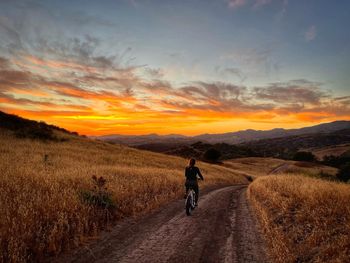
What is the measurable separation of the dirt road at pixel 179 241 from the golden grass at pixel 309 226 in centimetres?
61

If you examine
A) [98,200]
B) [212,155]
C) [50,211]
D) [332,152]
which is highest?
[50,211]

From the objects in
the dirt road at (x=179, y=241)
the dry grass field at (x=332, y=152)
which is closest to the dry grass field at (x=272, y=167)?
the dry grass field at (x=332, y=152)

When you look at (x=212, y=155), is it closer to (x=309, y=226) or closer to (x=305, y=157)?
(x=305, y=157)

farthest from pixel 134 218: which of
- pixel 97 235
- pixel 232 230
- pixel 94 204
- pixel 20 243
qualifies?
pixel 20 243

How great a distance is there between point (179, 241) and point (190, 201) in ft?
15.1

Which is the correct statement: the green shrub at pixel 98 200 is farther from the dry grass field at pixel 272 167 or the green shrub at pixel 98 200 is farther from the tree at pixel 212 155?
the tree at pixel 212 155

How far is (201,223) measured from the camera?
11.7 m

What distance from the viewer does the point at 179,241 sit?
29.6 feet

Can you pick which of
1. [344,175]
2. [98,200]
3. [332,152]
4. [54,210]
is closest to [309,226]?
[98,200]

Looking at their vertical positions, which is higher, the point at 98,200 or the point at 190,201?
the point at 98,200

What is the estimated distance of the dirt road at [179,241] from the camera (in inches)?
303

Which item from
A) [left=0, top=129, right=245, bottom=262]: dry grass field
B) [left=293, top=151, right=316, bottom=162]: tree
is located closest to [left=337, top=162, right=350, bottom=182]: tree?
[left=0, top=129, right=245, bottom=262]: dry grass field

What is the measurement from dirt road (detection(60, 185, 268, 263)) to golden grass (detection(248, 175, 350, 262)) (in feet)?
2.02

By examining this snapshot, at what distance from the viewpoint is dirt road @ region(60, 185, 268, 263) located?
303 inches
